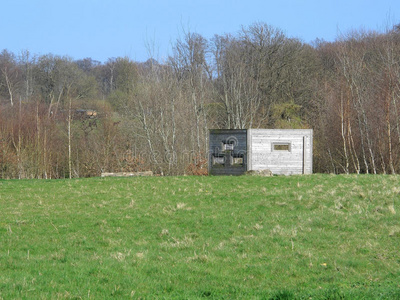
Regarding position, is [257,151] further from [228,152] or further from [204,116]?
[204,116]

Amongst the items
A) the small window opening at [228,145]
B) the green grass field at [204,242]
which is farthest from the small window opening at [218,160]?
the green grass field at [204,242]

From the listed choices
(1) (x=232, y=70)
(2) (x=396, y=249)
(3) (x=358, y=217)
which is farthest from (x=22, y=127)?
(2) (x=396, y=249)

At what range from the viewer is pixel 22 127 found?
3159 centimetres

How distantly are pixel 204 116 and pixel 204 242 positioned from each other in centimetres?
2571

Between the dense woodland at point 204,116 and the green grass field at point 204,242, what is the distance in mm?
Result: 12473

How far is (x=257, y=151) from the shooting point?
24.7 meters

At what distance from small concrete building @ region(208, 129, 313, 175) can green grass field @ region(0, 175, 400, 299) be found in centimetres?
723

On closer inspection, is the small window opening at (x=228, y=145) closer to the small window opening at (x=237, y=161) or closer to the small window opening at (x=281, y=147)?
the small window opening at (x=237, y=161)

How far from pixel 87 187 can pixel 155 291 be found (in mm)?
12499

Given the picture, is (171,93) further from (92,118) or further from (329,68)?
(329,68)

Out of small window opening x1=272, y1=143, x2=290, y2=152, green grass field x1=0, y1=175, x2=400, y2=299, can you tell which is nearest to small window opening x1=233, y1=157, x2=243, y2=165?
small window opening x1=272, y1=143, x2=290, y2=152

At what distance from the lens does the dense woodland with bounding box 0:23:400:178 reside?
2939cm

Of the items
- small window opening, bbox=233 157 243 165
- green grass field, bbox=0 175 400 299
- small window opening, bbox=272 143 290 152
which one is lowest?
green grass field, bbox=0 175 400 299

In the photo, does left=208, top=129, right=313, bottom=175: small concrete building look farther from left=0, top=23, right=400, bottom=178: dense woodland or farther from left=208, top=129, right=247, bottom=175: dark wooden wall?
left=0, top=23, right=400, bottom=178: dense woodland
